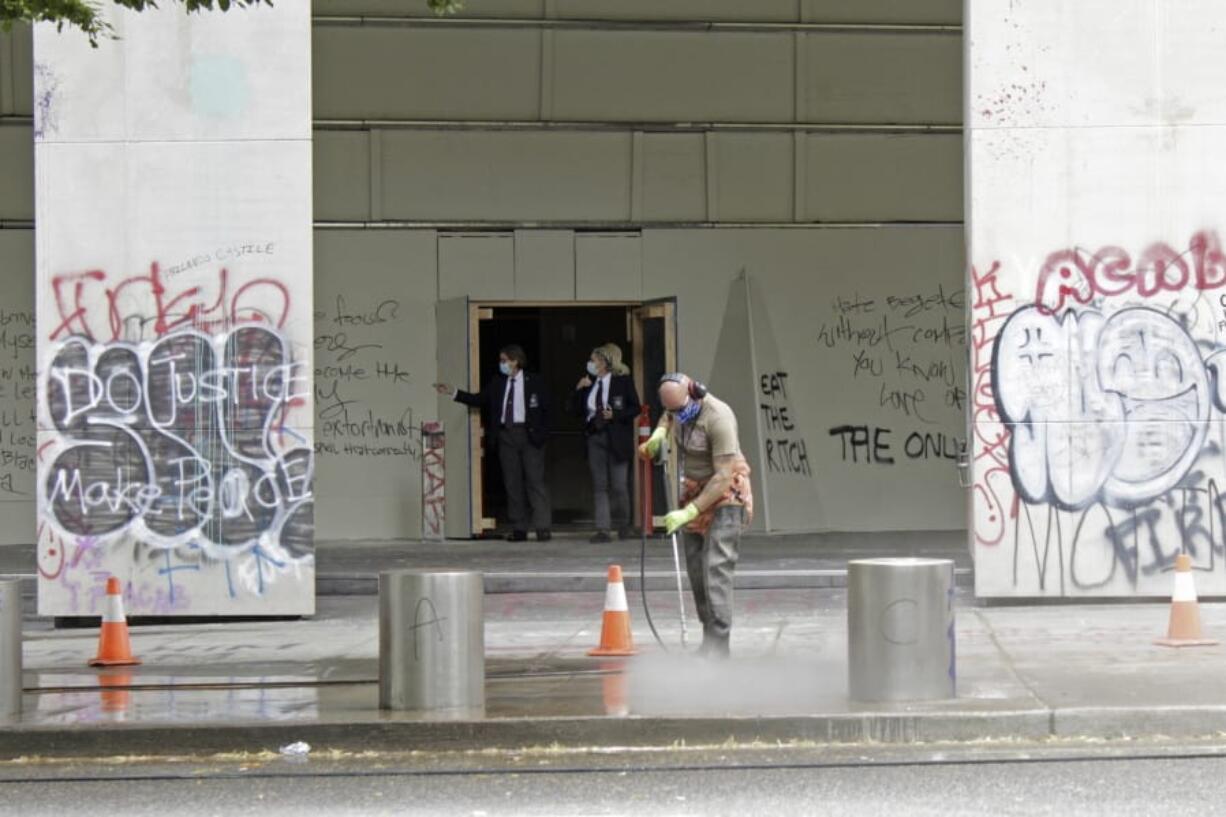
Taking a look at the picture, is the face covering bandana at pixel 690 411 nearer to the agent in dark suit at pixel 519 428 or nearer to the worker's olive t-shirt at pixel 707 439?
the worker's olive t-shirt at pixel 707 439

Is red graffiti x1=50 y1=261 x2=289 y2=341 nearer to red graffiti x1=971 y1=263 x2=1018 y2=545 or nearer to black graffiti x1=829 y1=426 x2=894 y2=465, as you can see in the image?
red graffiti x1=971 y1=263 x2=1018 y2=545

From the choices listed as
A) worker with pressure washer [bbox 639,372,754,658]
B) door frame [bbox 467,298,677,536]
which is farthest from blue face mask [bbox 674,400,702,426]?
door frame [bbox 467,298,677,536]

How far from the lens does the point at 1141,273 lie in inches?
515

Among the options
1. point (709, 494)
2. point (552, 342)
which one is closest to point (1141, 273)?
point (709, 494)

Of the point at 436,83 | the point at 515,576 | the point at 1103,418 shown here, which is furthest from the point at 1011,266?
the point at 436,83

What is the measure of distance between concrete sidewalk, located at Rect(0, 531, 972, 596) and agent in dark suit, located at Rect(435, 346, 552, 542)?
1.33 feet

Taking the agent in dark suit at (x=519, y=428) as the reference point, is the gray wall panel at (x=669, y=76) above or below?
above

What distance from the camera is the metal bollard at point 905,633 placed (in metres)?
9.12

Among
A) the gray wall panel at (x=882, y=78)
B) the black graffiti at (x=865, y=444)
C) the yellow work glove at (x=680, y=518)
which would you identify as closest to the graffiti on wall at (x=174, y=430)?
the yellow work glove at (x=680, y=518)

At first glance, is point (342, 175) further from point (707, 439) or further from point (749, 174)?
A: point (707, 439)

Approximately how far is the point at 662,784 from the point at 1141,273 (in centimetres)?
683

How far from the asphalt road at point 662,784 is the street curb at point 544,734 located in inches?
5.2

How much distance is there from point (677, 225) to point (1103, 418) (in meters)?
6.69

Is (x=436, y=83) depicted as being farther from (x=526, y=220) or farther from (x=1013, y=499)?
(x=1013, y=499)
